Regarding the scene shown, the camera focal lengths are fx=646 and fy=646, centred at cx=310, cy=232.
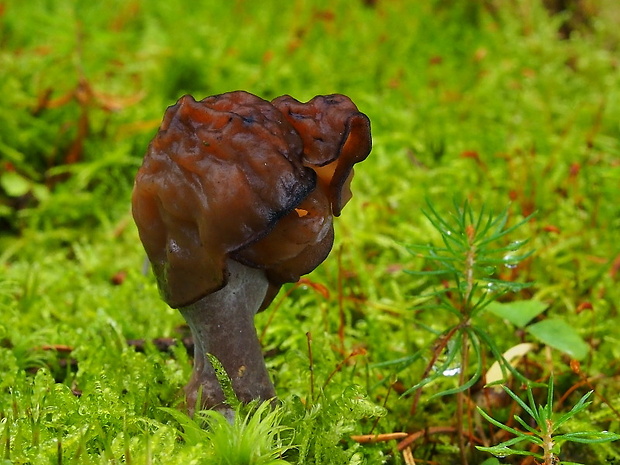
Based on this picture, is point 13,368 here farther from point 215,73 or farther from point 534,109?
point 534,109

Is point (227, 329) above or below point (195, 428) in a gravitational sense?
above

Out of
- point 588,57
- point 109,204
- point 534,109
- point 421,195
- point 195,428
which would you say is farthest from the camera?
point 588,57

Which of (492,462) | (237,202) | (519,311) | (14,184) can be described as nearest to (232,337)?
(237,202)

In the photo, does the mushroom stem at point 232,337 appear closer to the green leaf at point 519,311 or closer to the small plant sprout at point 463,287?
the small plant sprout at point 463,287

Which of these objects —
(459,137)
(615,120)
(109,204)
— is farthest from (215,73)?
(615,120)

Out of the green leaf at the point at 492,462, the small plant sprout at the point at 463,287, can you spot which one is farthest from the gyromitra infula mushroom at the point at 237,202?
the green leaf at the point at 492,462

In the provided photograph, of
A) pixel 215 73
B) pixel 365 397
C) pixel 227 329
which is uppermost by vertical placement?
pixel 215 73
